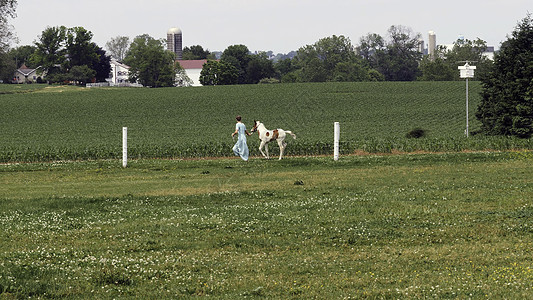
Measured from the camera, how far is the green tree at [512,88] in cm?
3528

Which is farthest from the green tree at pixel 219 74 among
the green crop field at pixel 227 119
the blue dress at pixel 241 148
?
the blue dress at pixel 241 148

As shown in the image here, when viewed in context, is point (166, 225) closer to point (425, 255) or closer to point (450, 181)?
point (425, 255)

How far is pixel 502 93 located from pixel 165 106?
52620 millimetres

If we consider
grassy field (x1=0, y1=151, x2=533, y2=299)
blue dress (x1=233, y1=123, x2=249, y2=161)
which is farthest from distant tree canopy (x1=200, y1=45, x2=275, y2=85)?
grassy field (x1=0, y1=151, x2=533, y2=299)

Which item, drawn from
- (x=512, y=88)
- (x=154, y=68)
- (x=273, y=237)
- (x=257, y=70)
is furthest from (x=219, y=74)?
(x=273, y=237)

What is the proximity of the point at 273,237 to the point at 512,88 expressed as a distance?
28571 mm

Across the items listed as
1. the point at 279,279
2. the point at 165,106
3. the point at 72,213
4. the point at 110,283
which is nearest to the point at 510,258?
the point at 279,279

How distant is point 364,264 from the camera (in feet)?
30.9

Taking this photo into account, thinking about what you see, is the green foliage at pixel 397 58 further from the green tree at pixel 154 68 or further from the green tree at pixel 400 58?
the green tree at pixel 154 68

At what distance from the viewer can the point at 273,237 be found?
1123 cm

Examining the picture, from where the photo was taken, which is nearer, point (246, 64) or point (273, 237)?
point (273, 237)

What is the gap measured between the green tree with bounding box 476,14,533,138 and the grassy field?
16861mm

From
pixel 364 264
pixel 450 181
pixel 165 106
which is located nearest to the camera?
pixel 364 264

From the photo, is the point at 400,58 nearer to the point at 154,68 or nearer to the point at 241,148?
the point at 154,68
